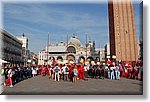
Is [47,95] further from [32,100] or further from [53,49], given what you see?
Answer: [53,49]

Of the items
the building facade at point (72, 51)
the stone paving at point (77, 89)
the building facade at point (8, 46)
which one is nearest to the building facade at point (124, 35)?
the building facade at point (8, 46)

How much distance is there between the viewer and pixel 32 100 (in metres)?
7.63

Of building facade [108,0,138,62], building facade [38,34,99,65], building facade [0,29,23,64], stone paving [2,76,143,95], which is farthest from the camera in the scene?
building facade [38,34,99,65]

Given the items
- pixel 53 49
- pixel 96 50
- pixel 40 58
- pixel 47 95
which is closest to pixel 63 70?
pixel 47 95

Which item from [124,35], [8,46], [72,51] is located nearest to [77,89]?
[124,35]

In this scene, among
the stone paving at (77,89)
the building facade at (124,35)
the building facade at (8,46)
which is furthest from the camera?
the building facade at (124,35)

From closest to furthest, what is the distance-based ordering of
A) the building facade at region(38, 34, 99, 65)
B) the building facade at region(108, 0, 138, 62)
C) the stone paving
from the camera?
the stone paving < the building facade at region(108, 0, 138, 62) < the building facade at region(38, 34, 99, 65)

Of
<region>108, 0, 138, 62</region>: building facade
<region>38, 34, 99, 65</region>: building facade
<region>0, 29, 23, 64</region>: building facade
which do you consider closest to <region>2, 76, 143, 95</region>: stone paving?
<region>0, 29, 23, 64</region>: building facade

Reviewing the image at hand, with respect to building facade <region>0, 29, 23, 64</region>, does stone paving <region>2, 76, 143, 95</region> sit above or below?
below

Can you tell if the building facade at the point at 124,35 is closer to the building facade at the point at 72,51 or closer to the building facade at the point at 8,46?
Result: the building facade at the point at 8,46

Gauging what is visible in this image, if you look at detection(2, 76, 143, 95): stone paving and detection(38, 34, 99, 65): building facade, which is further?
detection(38, 34, 99, 65): building facade

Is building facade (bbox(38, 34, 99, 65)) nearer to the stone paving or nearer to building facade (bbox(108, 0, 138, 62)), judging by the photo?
building facade (bbox(108, 0, 138, 62))

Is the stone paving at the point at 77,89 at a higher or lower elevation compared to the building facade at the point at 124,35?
lower

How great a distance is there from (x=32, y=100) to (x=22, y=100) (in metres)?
0.33
